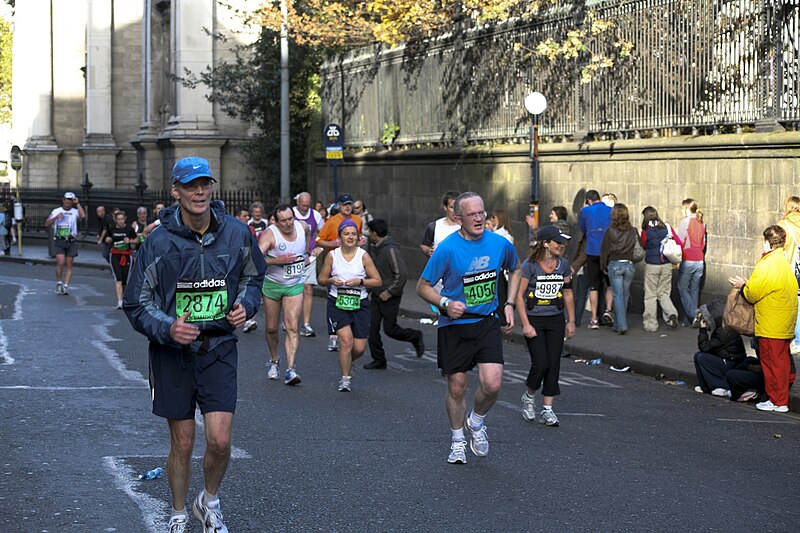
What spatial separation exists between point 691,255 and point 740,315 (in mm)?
5007

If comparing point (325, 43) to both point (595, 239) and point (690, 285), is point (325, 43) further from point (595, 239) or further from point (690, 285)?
point (690, 285)

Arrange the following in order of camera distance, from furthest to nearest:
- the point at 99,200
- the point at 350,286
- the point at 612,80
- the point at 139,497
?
the point at 99,200 < the point at 612,80 < the point at 350,286 < the point at 139,497

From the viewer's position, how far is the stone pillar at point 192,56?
4078 cm

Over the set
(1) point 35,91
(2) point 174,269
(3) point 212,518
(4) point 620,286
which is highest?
(1) point 35,91

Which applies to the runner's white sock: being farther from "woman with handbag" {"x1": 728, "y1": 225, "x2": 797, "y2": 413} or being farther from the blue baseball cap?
"woman with handbag" {"x1": 728, "y1": 225, "x2": 797, "y2": 413}

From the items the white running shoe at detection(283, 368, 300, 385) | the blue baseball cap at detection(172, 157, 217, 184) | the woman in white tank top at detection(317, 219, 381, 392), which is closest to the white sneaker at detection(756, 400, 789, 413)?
the woman in white tank top at detection(317, 219, 381, 392)

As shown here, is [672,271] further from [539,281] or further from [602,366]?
[539,281]

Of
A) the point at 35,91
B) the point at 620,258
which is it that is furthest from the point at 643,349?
the point at 35,91

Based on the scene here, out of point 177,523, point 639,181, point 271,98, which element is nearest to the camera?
point 177,523

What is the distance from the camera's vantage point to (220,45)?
135 feet

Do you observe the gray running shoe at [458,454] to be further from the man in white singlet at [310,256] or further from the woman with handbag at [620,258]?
the woman with handbag at [620,258]

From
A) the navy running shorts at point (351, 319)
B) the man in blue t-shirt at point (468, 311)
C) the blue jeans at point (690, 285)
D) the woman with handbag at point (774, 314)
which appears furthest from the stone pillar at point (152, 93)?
the man in blue t-shirt at point (468, 311)

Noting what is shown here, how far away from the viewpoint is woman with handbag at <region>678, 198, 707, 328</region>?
56.1 ft

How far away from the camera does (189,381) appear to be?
6.60 meters
